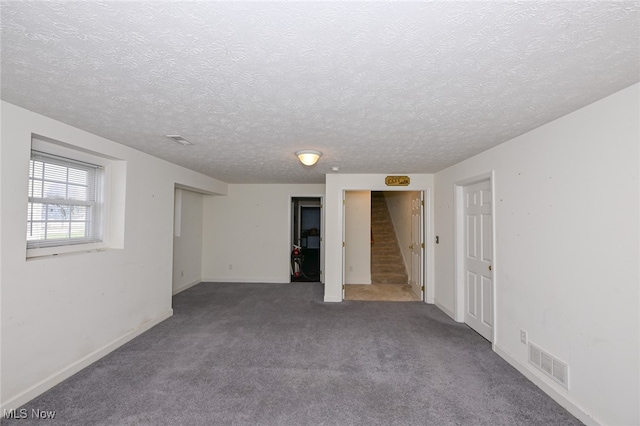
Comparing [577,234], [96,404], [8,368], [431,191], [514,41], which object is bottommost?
[96,404]

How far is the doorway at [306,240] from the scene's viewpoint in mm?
6487

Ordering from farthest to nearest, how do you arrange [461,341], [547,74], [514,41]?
[461,341] → [547,74] → [514,41]

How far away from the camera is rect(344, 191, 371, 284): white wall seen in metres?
5.90

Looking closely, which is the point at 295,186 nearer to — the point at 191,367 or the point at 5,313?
the point at 191,367

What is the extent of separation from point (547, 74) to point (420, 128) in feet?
3.11

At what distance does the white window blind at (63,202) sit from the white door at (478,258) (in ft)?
14.6

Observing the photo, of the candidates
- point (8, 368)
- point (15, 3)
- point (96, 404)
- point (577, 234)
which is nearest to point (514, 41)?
point (577, 234)

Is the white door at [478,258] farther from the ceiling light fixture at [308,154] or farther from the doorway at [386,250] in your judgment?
the ceiling light fixture at [308,154]

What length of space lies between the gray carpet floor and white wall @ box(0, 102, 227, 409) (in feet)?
0.61

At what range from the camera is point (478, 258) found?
3379 mm

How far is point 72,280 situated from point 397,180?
4409 mm

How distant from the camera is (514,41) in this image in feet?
3.87

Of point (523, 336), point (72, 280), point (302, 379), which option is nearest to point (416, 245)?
point (523, 336)

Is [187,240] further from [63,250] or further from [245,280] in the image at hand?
[63,250]
